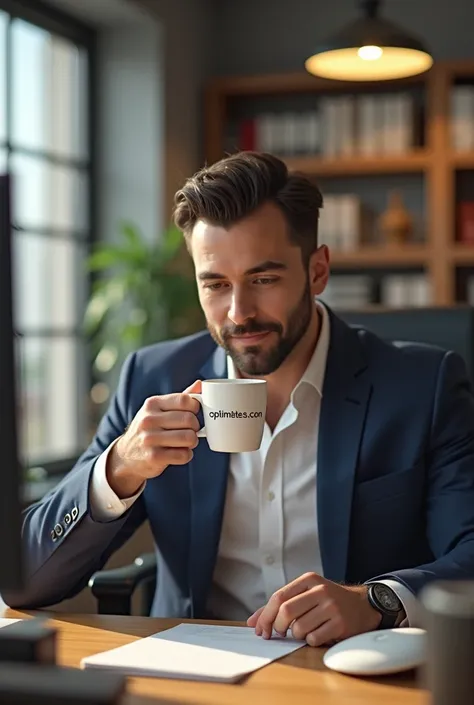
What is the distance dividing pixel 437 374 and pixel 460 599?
1006 millimetres

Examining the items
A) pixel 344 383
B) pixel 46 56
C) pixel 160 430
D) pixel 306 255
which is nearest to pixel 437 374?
pixel 344 383

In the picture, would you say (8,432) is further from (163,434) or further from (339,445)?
(339,445)

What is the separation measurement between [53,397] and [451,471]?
9.68 ft

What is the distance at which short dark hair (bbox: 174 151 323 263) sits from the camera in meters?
1.84

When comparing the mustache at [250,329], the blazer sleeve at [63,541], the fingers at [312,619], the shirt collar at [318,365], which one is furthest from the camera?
the shirt collar at [318,365]

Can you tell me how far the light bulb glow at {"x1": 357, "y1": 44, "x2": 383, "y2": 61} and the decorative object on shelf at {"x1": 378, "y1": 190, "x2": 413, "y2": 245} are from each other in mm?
2043

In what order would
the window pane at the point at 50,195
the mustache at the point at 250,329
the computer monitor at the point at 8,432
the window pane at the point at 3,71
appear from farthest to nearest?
the window pane at the point at 50,195
the window pane at the point at 3,71
the mustache at the point at 250,329
the computer monitor at the point at 8,432

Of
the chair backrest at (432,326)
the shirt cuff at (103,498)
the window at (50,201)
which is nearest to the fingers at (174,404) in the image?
the shirt cuff at (103,498)

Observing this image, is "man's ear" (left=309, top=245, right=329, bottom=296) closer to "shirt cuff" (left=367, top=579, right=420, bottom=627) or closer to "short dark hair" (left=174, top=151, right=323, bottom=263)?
"short dark hair" (left=174, top=151, right=323, bottom=263)

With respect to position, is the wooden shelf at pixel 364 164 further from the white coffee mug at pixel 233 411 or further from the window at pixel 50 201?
the white coffee mug at pixel 233 411

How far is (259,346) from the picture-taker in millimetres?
1838

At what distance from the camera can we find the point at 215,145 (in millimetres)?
5168

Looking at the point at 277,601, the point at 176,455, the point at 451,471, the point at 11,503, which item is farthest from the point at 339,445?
the point at 11,503

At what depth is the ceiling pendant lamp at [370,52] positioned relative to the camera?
2902mm
